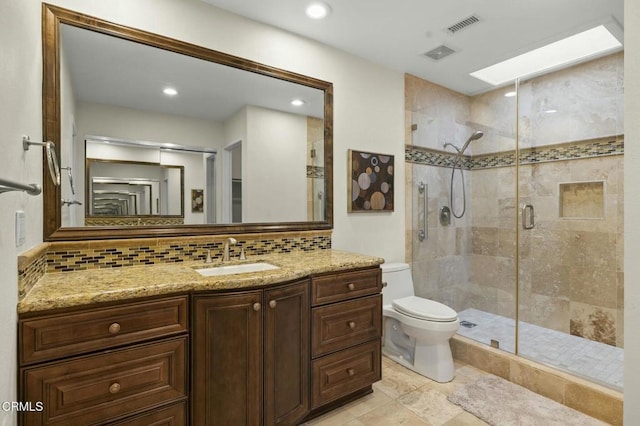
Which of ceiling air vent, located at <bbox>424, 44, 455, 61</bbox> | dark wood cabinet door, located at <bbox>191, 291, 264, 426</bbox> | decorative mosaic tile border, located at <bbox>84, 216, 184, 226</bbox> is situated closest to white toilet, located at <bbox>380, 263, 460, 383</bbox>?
dark wood cabinet door, located at <bbox>191, 291, 264, 426</bbox>

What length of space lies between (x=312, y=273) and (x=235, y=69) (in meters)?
1.43

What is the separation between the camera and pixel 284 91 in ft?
7.62

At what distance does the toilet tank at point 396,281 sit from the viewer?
8.63ft

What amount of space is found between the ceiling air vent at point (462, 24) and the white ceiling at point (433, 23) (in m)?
0.03

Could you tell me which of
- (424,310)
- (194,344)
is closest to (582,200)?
(424,310)

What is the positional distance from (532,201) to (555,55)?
1375 mm

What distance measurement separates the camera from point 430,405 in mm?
1998

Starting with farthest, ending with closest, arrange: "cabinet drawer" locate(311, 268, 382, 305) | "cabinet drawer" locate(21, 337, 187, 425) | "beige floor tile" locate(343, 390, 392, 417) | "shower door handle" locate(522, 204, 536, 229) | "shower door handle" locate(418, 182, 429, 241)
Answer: "shower door handle" locate(418, 182, 429, 241)
"shower door handle" locate(522, 204, 536, 229)
"beige floor tile" locate(343, 390, 392, 417)
"cabinet drawer" locate(311, 268, 382, 305)
"cabinet drawer" locate(21, 337, 187, 425)

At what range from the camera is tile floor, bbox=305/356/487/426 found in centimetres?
184

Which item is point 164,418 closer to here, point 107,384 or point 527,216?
point 107,384

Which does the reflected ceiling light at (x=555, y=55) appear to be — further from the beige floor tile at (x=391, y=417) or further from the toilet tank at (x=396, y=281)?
the beige floor tile at (x=391, y=417)

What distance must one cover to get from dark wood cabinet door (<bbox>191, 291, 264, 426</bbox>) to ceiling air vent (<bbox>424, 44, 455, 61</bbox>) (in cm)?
238

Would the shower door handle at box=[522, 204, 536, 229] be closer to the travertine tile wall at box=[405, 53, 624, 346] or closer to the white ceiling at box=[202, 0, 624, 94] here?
the travertine tile wall at box=[405, 53, 624, 346]

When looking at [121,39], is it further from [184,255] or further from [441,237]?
[441,237]
